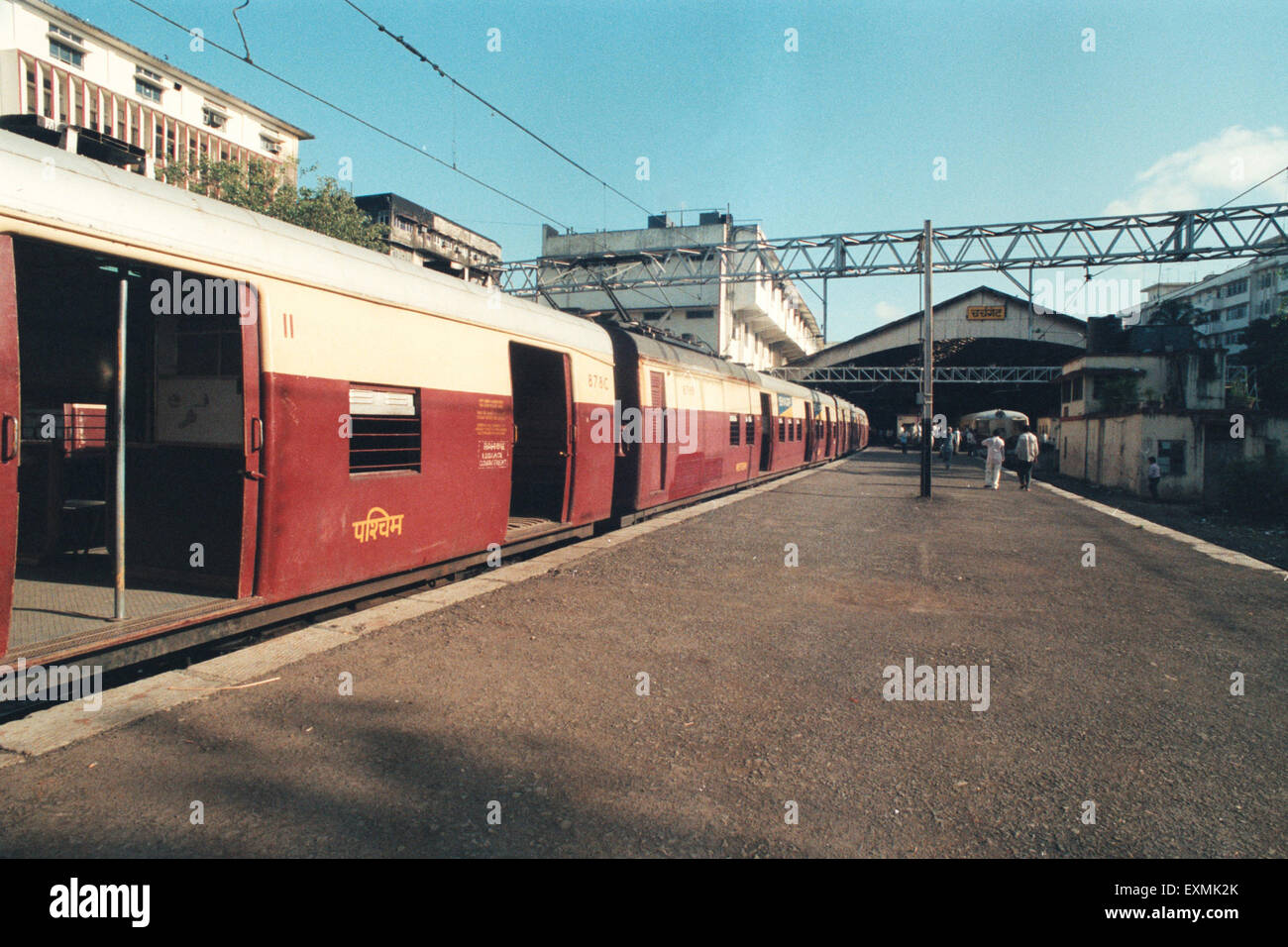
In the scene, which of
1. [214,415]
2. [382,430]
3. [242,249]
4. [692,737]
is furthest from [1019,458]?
[242,249]

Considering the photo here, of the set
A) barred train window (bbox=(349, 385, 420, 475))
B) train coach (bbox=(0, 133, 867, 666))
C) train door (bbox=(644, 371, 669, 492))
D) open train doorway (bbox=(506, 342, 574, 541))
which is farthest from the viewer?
train door (bbox=(644, 371, 669, 492))

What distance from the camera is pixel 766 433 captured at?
69.5 ft

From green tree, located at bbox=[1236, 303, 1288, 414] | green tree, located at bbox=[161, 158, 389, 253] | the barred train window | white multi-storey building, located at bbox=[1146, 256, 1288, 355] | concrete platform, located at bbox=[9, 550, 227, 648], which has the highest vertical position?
white multi-storey building, located at bbox=[1146, 256, 1288, 355]

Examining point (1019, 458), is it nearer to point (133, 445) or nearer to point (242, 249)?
point (242, 249)

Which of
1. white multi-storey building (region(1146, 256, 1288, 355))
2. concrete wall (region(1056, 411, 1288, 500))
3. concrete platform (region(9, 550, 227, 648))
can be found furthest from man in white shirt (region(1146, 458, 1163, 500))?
white multi-storey building (region(1146, 256, 1288, 355))

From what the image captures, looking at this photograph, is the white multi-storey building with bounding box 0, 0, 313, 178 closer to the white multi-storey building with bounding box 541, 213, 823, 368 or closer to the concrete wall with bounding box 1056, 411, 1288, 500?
the white multi-storey building with bounding box 541, 213, 823, 368

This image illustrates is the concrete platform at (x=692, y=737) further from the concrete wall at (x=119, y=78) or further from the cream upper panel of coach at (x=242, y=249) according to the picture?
the concrete wall at (x=119, y=78)

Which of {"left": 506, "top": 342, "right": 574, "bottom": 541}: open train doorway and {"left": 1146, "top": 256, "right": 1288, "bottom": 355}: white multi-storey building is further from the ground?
{"left": 1146, "top": 256, "right": 1288, "bottom": 355}: white multi-storey building

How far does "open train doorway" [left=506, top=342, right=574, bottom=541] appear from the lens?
9.60 metres

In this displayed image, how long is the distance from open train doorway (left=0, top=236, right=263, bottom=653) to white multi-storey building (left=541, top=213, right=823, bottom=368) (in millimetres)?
34787

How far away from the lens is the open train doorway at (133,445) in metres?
4.91
